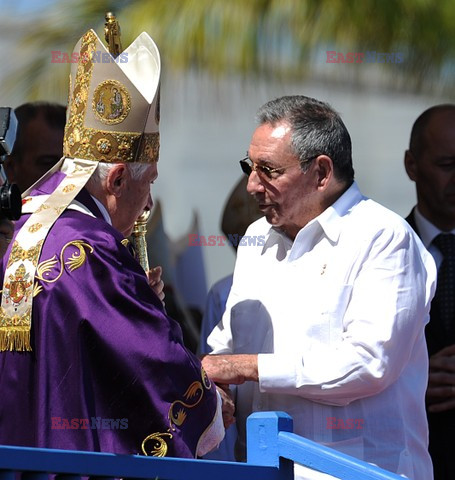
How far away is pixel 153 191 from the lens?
5.93 m

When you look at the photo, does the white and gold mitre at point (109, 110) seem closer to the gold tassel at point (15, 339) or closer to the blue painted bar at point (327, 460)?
the gold tassel at point (15, 339)

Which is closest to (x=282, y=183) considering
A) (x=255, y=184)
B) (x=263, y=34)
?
(x=255, y=184)

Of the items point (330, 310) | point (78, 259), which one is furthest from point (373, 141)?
point (78, 259)

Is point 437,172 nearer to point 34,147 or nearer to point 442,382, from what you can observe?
point 442,382

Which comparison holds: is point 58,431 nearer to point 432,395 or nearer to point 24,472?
point 24,472

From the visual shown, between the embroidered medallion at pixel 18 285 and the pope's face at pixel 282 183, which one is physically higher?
the pope's face at pixel 282 183

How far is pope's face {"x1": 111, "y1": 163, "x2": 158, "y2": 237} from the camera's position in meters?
4.09

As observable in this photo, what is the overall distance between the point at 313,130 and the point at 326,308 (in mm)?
637

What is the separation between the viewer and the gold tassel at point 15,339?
3.83 metres

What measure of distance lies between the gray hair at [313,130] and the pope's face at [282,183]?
3 centimetres

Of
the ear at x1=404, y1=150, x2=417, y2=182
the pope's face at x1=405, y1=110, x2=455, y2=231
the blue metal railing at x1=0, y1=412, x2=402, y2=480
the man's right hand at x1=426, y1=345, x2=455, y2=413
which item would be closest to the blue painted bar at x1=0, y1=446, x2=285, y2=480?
the blue metal railing at x1=0, y1=412, x2=402, y2=480

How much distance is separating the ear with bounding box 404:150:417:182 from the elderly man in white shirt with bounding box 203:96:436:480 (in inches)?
52.1

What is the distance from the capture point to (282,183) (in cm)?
429

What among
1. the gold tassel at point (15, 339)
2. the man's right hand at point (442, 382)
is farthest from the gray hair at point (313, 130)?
the gold tassel at point (15, 339)
